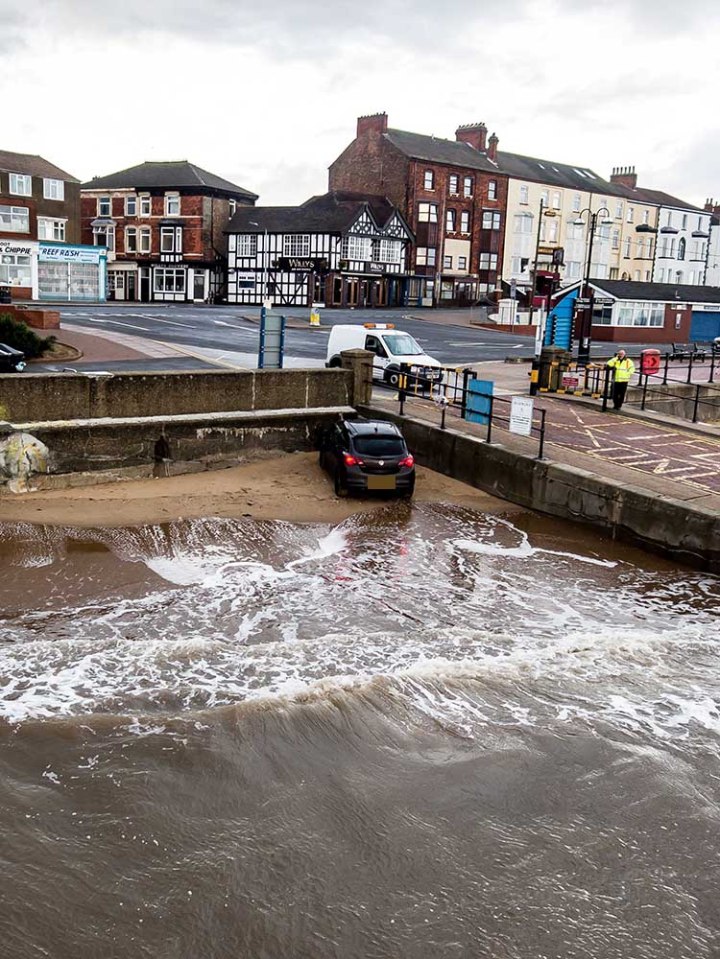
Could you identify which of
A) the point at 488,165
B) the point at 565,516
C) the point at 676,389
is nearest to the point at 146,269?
the point at 488,165

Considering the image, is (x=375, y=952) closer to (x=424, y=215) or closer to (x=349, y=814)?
(x=349, y=814)

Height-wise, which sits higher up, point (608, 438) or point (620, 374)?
point (620, 374)

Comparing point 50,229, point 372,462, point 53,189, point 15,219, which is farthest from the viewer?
point 50,229

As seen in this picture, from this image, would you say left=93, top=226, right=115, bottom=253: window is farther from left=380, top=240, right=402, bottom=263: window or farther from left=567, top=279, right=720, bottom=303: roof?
left=567, top=279, right=720, bottom=303: roof

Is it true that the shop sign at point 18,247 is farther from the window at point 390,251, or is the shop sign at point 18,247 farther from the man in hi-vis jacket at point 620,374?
the man in hi-vis jacket at point 620,374

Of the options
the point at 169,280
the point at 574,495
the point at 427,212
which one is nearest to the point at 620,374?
the point at 574,495

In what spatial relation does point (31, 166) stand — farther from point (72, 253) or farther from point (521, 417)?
point (521, 417)

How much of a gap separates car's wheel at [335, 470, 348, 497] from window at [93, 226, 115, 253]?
187ft

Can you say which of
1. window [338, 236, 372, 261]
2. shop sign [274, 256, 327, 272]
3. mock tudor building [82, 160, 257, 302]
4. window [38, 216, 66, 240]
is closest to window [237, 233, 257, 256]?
mock tudor building [82, 160, 257, 302]

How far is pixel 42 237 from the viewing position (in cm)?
5912

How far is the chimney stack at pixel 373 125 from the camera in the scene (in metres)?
71.7

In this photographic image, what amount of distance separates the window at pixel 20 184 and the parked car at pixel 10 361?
118 ft

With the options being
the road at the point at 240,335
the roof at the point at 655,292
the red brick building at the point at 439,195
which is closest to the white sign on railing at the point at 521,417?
the road at the point at 240,335

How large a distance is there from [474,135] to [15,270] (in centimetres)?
4351
